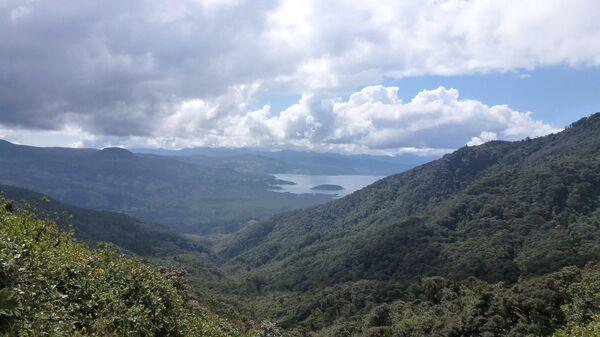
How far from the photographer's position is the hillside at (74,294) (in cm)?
858

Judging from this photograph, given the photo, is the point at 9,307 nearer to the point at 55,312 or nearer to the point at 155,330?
the point at 55,312

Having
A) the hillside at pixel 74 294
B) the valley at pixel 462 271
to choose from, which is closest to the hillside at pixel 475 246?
the valley at pixel 462 271

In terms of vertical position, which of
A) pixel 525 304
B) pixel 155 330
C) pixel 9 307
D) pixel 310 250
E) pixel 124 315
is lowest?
pixel 310 250

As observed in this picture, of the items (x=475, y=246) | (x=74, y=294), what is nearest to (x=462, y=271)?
(x=475, y=246)

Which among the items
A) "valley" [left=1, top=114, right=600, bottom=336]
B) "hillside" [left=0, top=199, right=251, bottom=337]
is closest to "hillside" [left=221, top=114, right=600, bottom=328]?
"valley" [left=1, top=114, right=600, bottom=336]

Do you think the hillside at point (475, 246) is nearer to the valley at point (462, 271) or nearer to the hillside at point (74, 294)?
the valley at point (462, 271)

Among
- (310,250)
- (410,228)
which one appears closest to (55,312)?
(410,228)

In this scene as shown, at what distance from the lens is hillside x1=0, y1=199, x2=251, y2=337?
858cm

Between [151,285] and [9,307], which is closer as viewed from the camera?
[9,307]

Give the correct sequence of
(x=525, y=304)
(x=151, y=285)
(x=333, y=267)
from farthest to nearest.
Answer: (x=333, y=267) → (x=525, y=304) → (x=151, y=285)

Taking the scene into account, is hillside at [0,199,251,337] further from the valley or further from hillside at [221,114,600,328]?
hillside at [221,114,600,328]

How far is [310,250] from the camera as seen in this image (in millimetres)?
182000

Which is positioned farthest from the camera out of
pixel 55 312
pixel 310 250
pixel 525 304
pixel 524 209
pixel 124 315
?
pixel 310 250

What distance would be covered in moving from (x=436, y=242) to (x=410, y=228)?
19.3 m
